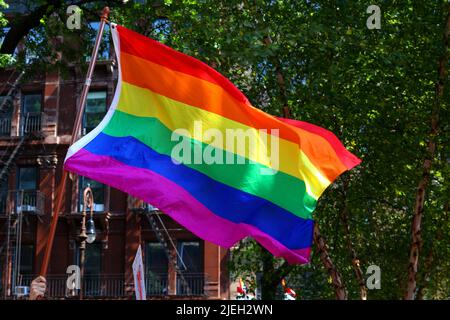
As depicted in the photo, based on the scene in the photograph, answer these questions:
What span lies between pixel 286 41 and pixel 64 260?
69.3 ft

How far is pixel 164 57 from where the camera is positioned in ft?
27.6

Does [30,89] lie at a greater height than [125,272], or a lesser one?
greater

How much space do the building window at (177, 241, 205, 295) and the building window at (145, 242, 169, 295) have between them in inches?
26.7

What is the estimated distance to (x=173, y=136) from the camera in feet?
26.3

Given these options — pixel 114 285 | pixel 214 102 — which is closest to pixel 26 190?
pixel 114 285

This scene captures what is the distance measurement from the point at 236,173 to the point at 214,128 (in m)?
0.65

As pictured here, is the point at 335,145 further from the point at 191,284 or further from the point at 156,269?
the point at 156,269

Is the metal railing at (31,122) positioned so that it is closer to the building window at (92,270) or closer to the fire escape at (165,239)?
the building window at (92,270)

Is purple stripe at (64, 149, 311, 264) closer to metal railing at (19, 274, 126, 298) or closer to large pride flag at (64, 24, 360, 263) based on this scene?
large pride flag at (64, 24, 360, 263)

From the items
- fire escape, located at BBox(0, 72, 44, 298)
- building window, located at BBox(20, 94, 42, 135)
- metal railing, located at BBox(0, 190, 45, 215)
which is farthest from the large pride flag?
building window, located at BBox(20, 94, 42, 135)

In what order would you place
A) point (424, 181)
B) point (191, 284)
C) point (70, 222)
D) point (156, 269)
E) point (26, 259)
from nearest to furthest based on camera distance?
point (424, 181)
point (191, 284)
point (156, 269)
point (70, 222)
point (26, 259)

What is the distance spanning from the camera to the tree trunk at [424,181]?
13070mm
